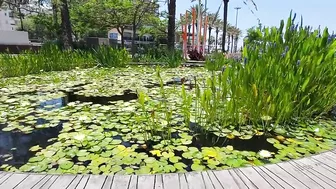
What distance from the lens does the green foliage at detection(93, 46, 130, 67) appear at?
7598 millimetres

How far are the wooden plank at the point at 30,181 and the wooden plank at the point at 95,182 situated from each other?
1.00ft

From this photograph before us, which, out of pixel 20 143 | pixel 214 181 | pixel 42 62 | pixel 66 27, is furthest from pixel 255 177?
pixel 66 27

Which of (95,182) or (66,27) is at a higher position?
(66,27)

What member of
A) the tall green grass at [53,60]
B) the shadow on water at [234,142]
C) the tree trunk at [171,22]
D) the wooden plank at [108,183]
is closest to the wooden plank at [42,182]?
the wooden plank at [108,183]

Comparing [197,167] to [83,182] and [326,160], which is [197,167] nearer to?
[83,182]

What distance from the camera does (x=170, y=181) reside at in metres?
1.45

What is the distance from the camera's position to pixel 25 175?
4.97ft

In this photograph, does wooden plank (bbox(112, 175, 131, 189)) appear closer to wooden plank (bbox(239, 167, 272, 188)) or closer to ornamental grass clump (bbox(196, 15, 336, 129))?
wooden plank (bbox(239, 167, 272, 188))

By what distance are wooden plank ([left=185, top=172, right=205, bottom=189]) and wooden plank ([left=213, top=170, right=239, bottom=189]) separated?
110 mm

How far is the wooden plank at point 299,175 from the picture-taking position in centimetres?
142

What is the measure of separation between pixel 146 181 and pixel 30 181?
68cm

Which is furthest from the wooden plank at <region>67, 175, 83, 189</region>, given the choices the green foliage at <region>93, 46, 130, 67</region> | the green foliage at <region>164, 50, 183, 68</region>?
the green foliage at <region>164, 50, 183, 68</region>

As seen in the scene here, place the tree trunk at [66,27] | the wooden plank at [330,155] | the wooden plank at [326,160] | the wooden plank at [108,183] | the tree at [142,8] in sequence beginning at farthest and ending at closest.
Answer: the tree at [142,8]
the tree trunk at [66,27]
the wooden plank at [330,155]
the wooden plank at [326,160]
the wooden plank at [108,183]

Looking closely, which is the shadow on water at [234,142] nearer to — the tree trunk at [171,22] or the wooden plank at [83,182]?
the wooden plank at [83,182]
